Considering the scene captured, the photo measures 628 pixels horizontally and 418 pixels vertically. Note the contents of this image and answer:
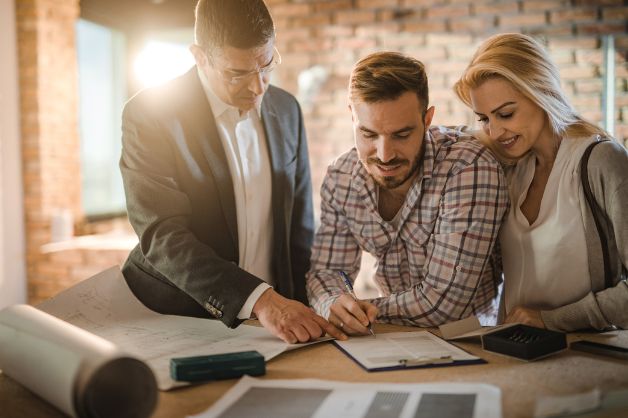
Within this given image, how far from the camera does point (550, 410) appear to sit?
0.91m

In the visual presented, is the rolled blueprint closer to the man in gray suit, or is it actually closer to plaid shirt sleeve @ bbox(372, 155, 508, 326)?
the man in gray suit

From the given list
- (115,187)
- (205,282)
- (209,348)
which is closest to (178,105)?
(205,282)

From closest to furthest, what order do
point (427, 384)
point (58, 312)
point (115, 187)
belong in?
point (427, 384) < point (58, 312) < point (115, 187)

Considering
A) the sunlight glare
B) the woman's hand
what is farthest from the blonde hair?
the sunlight glare

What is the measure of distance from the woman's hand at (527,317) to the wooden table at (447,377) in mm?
185

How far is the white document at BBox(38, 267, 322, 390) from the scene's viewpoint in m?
1.27

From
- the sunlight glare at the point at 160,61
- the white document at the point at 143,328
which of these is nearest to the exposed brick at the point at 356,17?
the sunlight glare at the point at 160,61

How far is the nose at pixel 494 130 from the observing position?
5.19 feet

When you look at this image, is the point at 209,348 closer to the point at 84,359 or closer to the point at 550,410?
the point at 84,359

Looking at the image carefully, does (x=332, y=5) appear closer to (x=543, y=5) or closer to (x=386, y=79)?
(x=543, y=5)

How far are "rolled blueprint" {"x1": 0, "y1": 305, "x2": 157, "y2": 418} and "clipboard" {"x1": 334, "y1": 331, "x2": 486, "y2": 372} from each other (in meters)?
0.43

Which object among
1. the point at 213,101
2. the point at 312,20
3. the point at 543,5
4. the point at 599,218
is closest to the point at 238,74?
the point at 213,101

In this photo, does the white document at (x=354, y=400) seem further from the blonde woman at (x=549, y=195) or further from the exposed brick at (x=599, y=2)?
the exposed brick at (x=599, y=2)

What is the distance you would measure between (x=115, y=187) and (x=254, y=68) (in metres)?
4.00
